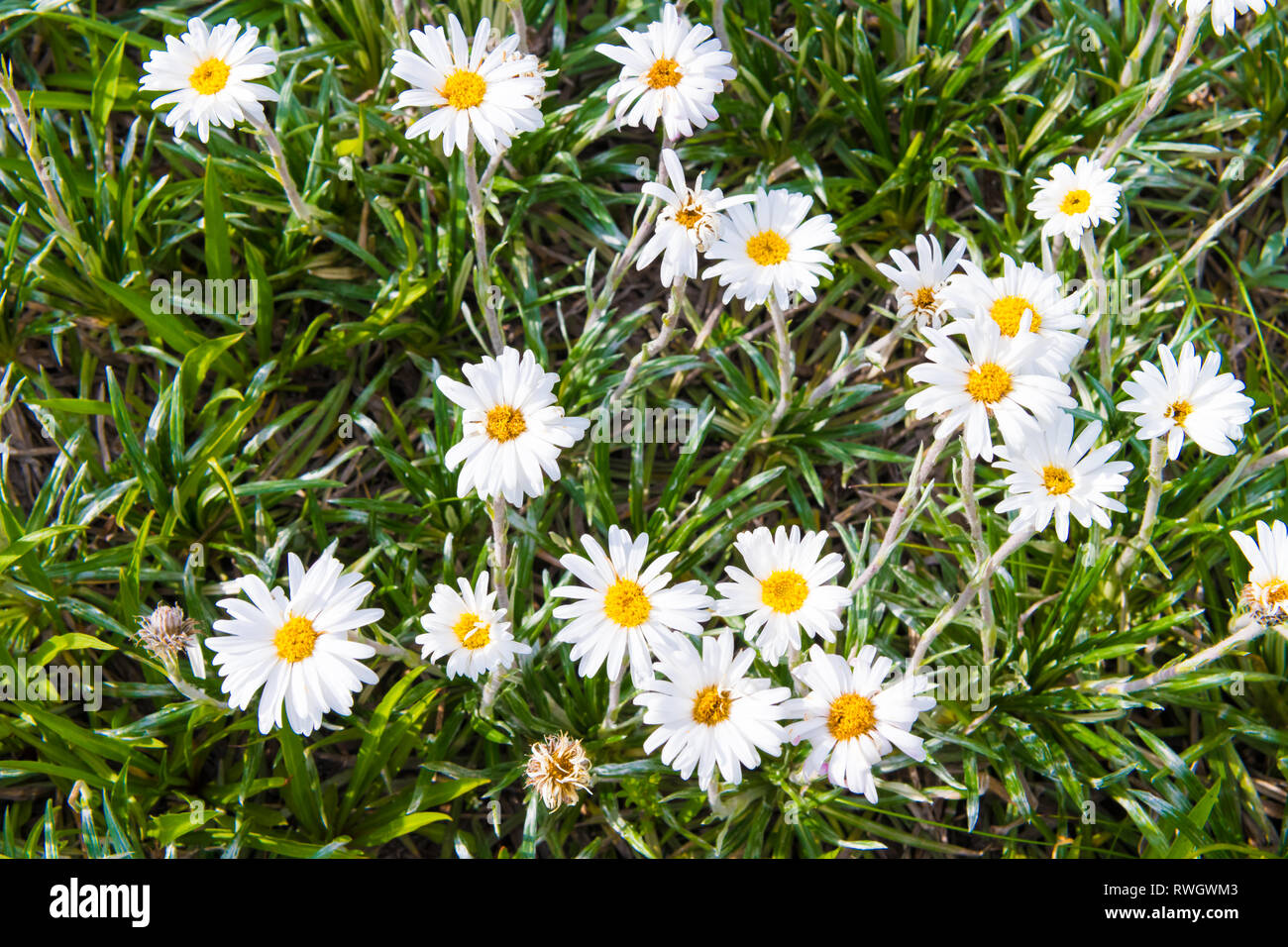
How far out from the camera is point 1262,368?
3004 mm

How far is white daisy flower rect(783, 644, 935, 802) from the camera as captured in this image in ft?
6.35

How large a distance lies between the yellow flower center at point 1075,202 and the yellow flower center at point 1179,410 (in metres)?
0.54

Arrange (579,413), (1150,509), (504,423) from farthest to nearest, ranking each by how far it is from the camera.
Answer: (579,413) < (1150,509) < (504,423)

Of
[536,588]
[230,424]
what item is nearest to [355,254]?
[230,424]

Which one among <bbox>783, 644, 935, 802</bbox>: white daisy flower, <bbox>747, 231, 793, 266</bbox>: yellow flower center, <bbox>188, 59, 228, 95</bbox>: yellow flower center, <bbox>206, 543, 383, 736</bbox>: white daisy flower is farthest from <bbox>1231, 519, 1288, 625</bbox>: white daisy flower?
<bbox>188, 59, 228, 95</bbox>: yellow flower center

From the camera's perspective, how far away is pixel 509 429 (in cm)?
190

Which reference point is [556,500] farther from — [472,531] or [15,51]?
[15,51]

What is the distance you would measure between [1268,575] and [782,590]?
1.04 meters

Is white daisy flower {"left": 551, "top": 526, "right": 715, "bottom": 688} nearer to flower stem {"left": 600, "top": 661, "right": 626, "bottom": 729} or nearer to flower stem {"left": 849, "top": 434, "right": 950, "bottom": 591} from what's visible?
flower stem {"left": 600, "top": 661, "right": 626, "bottom": 729}

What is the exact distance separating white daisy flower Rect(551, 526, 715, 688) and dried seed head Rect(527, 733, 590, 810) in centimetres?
20

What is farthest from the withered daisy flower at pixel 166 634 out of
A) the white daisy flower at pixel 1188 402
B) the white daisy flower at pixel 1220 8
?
the white daisy flower at pixel 1220 8

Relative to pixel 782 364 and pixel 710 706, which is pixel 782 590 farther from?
pixel 782 364

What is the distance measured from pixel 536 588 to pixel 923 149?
5.82ft

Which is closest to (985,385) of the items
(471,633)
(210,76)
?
(471,633)
